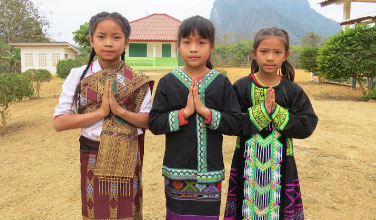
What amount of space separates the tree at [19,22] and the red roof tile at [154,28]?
1433 cm

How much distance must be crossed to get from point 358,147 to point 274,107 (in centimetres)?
409

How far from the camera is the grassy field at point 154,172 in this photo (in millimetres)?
3062

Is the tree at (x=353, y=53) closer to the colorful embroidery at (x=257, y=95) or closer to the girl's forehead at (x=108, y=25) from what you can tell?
the colorful embroidery at (x=257, y=95)

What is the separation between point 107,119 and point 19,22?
1253 inches

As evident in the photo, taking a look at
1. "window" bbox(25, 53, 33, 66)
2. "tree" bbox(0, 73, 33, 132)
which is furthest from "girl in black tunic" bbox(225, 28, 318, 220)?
"window" bbox(25, 53, 33, 66)

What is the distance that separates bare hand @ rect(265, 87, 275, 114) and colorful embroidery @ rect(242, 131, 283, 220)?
0.18m

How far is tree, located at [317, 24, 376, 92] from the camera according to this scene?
9.94 m

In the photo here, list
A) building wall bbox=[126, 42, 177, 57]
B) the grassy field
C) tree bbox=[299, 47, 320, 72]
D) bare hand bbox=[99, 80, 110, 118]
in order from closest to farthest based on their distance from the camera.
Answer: bare hand bbox=[99, 80, 110, 118], the grassy field, tree bbox=[299, 47, 320, 72], building wall bbox=[126, 42, 177, 57]

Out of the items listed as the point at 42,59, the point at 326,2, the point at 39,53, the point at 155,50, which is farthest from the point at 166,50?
the point at 39,53

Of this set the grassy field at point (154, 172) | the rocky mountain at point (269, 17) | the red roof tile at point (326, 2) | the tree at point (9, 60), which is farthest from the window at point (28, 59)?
the rocky mountain at point (269, 17)

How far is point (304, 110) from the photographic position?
1885 millimetres

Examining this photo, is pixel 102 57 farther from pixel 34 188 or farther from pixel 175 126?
pixel 34 188

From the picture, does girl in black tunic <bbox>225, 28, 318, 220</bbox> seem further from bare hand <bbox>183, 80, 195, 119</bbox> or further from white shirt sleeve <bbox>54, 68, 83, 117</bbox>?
white shirt sleeve <bbox>54, 68, 83, 117</bbox>

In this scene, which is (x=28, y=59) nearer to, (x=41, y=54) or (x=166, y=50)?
(x=41, y=54)
